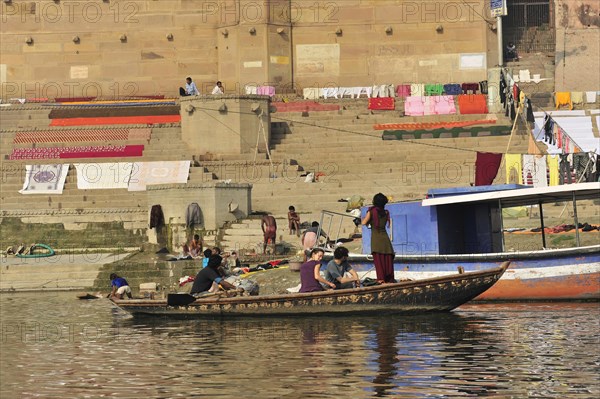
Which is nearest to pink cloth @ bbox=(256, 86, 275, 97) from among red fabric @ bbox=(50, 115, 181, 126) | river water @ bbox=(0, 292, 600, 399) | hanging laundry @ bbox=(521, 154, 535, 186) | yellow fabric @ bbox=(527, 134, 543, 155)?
red fabric @ bbox=(50, 115, 181, 126)

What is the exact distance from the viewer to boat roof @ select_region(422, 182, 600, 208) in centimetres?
2134

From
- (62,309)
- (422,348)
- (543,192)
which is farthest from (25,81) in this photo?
(422,348)

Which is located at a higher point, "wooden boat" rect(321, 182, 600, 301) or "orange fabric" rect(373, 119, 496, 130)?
"orange fabric" rect(373, 119, 496, 130)

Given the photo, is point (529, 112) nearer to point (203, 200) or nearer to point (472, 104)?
point (472, 104)

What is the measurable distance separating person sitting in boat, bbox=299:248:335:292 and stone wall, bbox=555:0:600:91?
25.1 metres

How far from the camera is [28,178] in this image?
34.6 m

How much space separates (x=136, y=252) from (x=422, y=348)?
14.3m

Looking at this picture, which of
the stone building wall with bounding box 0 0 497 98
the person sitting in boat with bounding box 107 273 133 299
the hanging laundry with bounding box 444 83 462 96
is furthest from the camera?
the stone building wall with bounding box 0 0 497 98

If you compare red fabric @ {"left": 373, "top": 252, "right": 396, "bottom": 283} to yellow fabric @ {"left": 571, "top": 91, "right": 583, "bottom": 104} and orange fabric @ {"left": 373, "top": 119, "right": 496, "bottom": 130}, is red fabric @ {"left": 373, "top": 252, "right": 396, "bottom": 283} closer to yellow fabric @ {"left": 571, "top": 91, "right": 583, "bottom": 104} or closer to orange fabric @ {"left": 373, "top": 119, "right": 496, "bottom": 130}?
orange fabric @ {"left": 373, "top": 119, "right": 496, "bottom": 130}

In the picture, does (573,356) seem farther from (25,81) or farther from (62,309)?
(25,81)

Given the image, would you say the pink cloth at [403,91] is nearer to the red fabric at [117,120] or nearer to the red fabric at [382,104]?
the red fabric at [382,104]

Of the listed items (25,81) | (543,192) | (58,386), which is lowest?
(58,386)

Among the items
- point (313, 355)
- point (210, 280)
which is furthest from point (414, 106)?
point (313, 355)

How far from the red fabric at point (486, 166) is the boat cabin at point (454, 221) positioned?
9.26m
